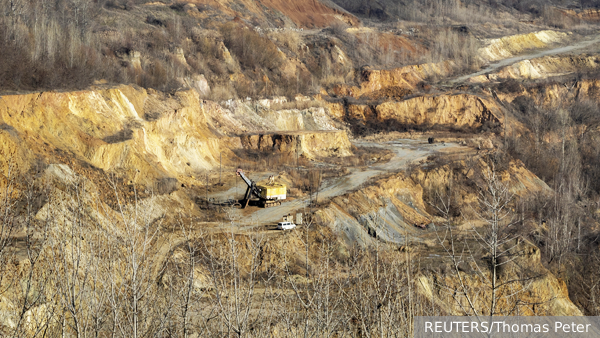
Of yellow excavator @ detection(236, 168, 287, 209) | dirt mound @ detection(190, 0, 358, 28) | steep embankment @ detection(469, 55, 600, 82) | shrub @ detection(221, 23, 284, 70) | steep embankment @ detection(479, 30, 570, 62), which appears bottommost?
steep embankment @ detection(479, 30, 570, 62)

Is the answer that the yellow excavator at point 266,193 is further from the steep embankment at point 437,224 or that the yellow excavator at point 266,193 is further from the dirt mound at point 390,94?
the dirt mound at point 390,94

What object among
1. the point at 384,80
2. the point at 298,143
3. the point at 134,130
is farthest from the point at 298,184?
the point at 384,80

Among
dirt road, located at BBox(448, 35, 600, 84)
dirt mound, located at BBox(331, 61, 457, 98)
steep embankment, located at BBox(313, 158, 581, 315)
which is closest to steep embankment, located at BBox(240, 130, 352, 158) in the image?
steep embankment, located at BBox(313, 158, 581, 315)

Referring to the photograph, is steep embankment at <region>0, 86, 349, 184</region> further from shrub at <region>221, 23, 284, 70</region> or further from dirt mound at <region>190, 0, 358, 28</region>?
dirt mound at <region>190, 0, 358, 28</region>

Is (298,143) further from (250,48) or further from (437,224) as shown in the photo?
(250,48)

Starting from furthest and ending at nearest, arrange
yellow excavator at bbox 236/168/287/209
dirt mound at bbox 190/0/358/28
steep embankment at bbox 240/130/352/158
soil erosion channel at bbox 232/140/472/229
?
1. dirt mound at bbox 190/0/358/28
2. steep embankment at bbox 240/130/352/158
3. yellow excavator at bbox 236/168/287/209
4. soil erosion channel at bbox 232/140/472/229

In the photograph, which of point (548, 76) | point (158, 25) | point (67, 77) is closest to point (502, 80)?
point (548, 76)

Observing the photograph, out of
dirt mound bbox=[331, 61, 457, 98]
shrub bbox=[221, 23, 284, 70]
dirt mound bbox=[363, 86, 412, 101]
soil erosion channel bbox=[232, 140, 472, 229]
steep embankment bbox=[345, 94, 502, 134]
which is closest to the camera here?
soil erosion channel bbox=[232, 140, 472, 229]
